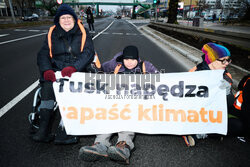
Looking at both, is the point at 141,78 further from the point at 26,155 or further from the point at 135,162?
the point at 26,155

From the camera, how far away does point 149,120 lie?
2.51m

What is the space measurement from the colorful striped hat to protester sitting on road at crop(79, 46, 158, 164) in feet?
2.79

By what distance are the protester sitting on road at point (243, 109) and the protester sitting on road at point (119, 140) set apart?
4.13 feet

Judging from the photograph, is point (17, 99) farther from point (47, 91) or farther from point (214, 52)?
point (214, 52)

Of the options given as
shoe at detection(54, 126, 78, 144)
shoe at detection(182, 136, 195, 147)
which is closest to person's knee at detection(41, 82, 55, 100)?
shoe at detection(54, 126, 78, 144)

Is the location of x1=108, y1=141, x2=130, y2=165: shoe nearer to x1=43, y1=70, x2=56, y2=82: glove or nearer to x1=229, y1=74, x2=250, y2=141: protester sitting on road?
x1=43, y1=70, x2=56, y2=82: glove

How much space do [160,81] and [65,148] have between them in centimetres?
164

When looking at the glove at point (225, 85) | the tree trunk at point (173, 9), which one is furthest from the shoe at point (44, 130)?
the tree trunk at point (173, 9)

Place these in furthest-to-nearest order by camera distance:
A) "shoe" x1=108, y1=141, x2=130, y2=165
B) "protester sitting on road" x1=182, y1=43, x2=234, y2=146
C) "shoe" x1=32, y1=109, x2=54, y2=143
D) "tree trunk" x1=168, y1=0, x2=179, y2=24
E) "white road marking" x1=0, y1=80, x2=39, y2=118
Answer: "tree trunk" x1=168, y1=0, x2=179, y2=24 → "white road marking" x1=0, y1=80, x2=39, y2=118 → "protester sitting on road" x1=182, y1=43, x2=234, y2=146 → "shoe" x1=32, y1=109, x2=54, y2=143 → "shoe" x1=108, y1=141, x2=130, y2=165

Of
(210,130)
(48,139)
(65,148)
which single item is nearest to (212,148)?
(210,130)

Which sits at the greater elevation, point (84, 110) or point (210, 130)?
point (84, 110)

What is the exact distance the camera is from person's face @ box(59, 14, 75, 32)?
2.74 m

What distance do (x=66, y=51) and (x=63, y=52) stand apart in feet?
0.17

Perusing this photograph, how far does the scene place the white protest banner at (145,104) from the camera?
248 cm
